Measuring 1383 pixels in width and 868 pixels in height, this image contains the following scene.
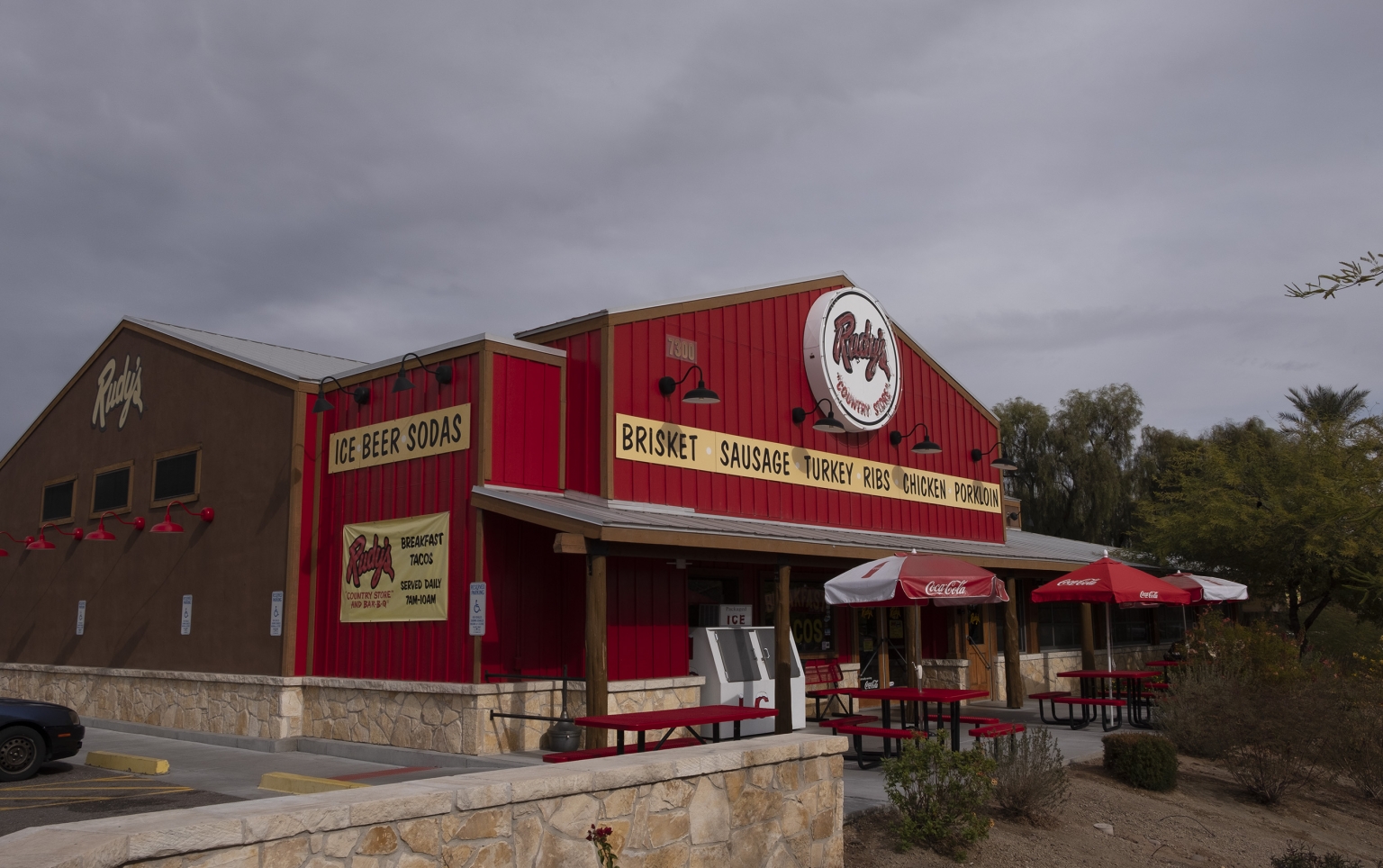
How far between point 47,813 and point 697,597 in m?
8.32

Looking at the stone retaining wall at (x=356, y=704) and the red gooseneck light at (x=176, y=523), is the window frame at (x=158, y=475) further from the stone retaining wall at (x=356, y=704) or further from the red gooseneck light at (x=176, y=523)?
the stone retaining wall at (x=356, y=704)

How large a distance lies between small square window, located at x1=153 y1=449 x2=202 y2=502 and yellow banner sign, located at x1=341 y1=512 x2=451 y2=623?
3.90 metres

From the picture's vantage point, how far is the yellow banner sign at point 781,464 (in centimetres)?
1491

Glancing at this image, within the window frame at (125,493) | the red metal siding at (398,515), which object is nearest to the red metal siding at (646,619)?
the red metal siding at (398,515)

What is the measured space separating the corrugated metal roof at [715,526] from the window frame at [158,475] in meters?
6.62

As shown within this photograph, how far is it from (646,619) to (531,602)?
Answer: 1.62 metres

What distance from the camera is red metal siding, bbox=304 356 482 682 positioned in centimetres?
1338

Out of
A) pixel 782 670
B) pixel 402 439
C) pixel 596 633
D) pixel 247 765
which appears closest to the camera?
pixel 596 633

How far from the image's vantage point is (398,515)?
14.4m

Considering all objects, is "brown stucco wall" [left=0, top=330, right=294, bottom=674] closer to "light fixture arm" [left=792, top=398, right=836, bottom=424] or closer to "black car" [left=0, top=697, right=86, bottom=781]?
"black car" [left=0, top=697, right=86, bottom=781]

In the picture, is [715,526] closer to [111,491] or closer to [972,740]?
[972,740]

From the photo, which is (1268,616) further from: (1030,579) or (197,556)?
(197,556)

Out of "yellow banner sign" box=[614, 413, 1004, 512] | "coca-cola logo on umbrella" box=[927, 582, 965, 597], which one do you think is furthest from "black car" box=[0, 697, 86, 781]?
"coca-cola logo on umbrella" box=[927, 582, 965, 597]

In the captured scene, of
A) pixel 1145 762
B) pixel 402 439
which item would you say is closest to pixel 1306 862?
pixel 1145 762
